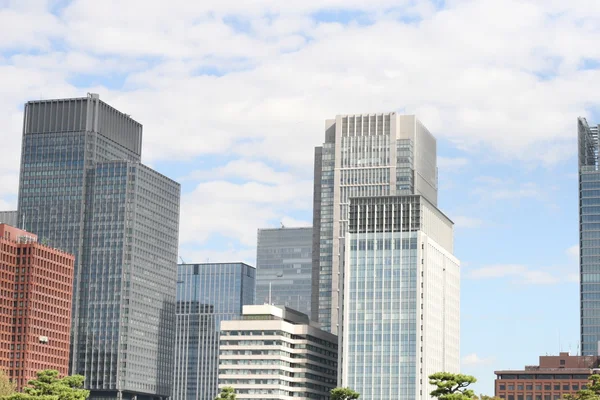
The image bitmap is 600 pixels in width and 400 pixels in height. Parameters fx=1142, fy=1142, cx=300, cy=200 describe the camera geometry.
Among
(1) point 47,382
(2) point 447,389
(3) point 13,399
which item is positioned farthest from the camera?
(1) point 47,382

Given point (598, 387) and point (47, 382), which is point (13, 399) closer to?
point (47, 382)

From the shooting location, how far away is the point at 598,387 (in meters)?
172

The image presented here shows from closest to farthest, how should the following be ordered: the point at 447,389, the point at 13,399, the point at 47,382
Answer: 1. the point at 13,399
2. the point at 447,389
3. the point at 47,382

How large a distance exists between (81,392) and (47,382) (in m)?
13.7

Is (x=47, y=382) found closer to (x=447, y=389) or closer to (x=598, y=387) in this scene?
(x=447, y=389)

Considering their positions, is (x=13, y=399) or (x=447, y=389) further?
(x=447, y=389)

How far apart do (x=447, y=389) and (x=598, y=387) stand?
81.2 ft

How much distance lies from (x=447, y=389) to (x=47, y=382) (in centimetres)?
6899

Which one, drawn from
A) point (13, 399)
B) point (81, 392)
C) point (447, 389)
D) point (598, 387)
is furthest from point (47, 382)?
point (598, 387)

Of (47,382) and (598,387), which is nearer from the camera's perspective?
(598,387)

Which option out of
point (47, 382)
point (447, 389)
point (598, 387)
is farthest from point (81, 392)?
point (598, 387)

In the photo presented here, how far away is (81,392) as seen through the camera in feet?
614

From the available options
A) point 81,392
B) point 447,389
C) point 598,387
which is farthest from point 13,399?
point 598,387

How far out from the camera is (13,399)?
169750mm
